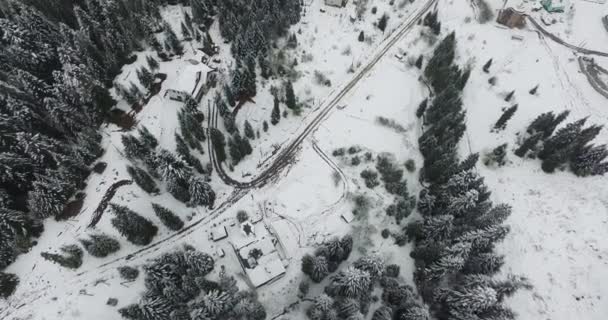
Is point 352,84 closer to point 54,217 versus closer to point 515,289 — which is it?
point 515,289

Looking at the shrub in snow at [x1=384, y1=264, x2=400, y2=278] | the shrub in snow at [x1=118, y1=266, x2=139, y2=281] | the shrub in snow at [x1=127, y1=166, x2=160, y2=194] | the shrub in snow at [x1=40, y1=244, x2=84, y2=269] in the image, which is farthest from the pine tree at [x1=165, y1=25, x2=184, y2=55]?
the shrub in snow at [x1=384, y1=264, x2=400, y2=278]

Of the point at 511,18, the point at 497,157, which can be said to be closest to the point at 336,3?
the point at 511,18

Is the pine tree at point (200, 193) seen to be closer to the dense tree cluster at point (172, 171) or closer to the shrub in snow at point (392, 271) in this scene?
the dense tree cluster at point (172, 171)

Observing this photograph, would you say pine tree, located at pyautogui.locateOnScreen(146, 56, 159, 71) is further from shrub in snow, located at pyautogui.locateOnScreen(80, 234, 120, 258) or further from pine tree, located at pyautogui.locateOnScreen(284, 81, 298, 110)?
shrub in snow, located at pyautogui.locateOnScreen(80, 234, 120, 258)

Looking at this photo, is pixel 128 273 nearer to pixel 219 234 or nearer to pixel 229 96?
pixel 219 234

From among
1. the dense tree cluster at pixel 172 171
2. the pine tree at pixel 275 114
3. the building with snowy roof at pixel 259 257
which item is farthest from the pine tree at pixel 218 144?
the building with snowy roof at pixel 259 257

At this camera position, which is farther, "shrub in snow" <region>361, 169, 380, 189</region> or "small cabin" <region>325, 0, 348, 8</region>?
"small cabin" <region>325, 0, 348, 8</region>
